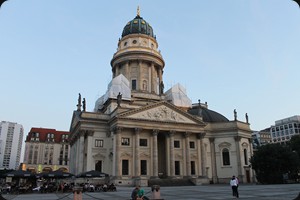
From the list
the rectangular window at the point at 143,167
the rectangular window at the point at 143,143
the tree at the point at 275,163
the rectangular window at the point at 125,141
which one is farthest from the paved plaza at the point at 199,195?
the rectangular window at the point at 143,143

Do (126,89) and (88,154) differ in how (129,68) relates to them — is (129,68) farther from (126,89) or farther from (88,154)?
(88,154)

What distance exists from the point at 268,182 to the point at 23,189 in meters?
34.6

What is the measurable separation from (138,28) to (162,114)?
92.3 ft

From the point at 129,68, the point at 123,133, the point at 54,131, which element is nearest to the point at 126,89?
the point at 129,68

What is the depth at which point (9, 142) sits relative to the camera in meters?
136

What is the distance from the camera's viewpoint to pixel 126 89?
56031 millimetres

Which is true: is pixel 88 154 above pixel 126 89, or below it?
below

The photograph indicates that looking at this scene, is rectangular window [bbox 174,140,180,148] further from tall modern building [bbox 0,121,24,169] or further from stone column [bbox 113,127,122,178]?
tall modern building [bbox 0,121,24,169]

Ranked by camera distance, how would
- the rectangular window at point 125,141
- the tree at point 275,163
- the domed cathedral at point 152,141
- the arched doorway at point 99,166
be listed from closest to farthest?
the tree at point 275,163
the domed cathedral at point 152,141
the rectangular window at point 125,141
the arched doorway at point 99,166

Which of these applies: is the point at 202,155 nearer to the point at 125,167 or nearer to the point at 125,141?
the point at 125,167

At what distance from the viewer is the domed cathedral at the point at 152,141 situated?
147 feet

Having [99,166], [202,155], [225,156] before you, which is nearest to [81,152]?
[99,166]

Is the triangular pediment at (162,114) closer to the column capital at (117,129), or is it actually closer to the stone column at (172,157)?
the column capital at (117,129)

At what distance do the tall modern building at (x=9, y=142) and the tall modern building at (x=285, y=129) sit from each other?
403ft
